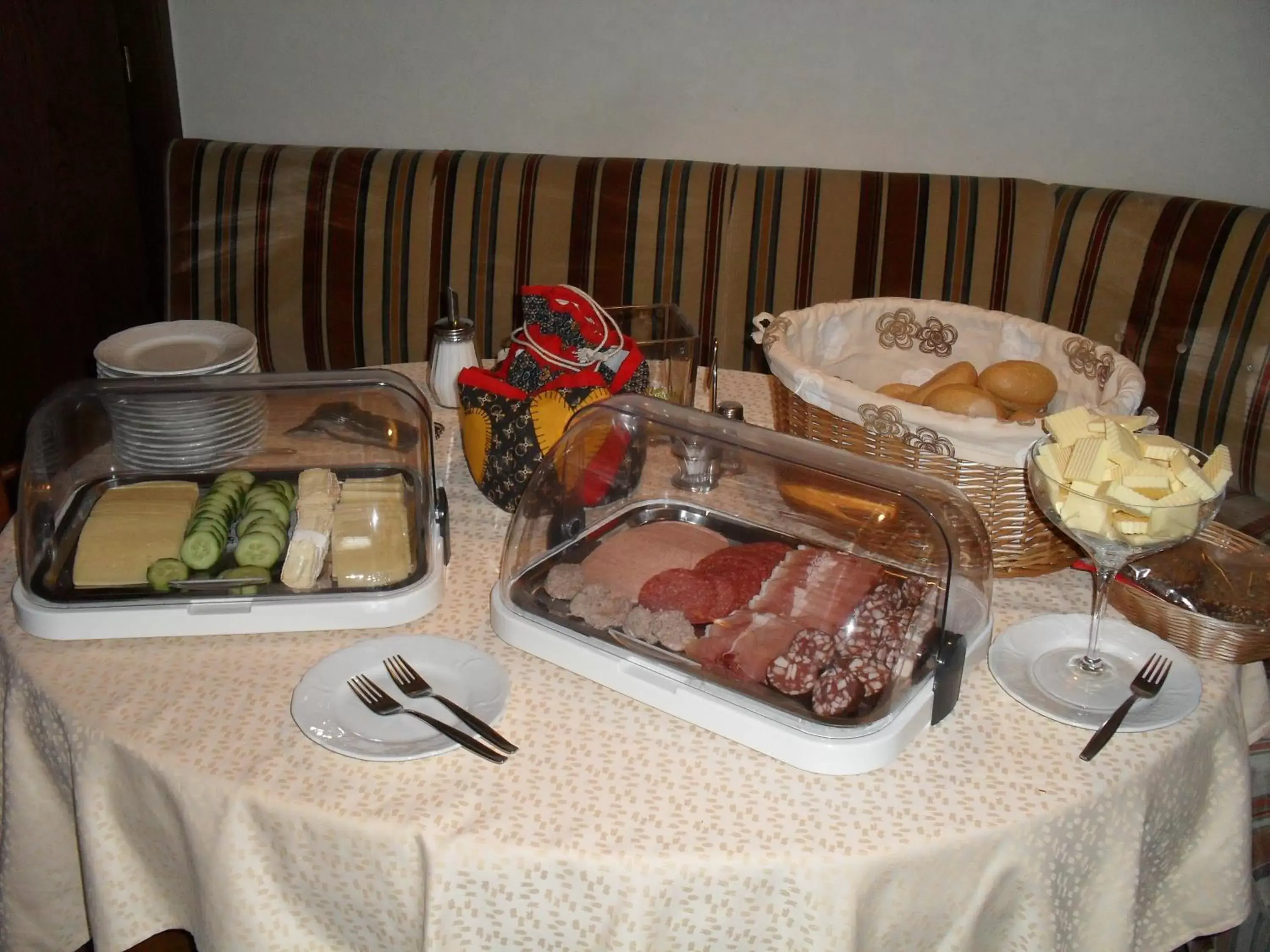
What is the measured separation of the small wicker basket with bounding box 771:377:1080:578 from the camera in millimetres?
1146

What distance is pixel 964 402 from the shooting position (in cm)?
128

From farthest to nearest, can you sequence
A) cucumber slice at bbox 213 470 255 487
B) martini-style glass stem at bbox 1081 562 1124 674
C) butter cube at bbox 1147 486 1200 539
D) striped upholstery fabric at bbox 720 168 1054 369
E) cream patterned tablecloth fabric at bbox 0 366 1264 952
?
1. striped upholstery fabric at bbox 720 168 1054 369
2. cucumber slice at bbox 213 470 255 487
3. martini-style glass stem at bbox 1081 562 1124 674
4. butter cube at bbox 1147 486 1200 539
5. cream patterned tablecloth fabric at bbox 0 366 1264 952

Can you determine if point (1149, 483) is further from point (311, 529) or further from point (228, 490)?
point (228, 490)

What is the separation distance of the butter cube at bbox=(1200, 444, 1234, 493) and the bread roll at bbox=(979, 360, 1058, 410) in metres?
0.35

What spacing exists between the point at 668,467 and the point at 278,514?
432mm

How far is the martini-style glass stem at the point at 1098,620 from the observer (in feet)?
3.38

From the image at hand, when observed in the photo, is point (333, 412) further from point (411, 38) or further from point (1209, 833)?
Answer: point (411, 38)

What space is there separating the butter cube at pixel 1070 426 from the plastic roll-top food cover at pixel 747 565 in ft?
0.38

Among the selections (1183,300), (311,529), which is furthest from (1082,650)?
(1183,300)

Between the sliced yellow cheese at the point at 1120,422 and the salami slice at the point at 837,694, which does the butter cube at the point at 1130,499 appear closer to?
the sliced yellow cheese at the point at 1120,422

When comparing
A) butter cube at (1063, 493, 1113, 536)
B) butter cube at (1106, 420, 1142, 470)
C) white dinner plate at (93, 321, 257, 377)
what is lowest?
white dinner plate at (93, 321, 257, 377)

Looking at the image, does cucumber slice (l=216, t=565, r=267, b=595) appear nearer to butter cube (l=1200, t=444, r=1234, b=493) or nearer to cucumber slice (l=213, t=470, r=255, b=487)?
cucumber slice (l=213, t=470, r=255, b=487)

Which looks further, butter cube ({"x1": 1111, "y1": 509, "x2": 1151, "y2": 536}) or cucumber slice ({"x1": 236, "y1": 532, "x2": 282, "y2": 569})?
cucumber slice ({"x1": 236, "y1": 532, "x2": 282, "y2": 569})

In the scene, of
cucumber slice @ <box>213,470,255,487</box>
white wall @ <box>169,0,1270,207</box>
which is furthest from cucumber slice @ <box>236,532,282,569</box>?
white wall @ <box>169,0,1270,207</box>
